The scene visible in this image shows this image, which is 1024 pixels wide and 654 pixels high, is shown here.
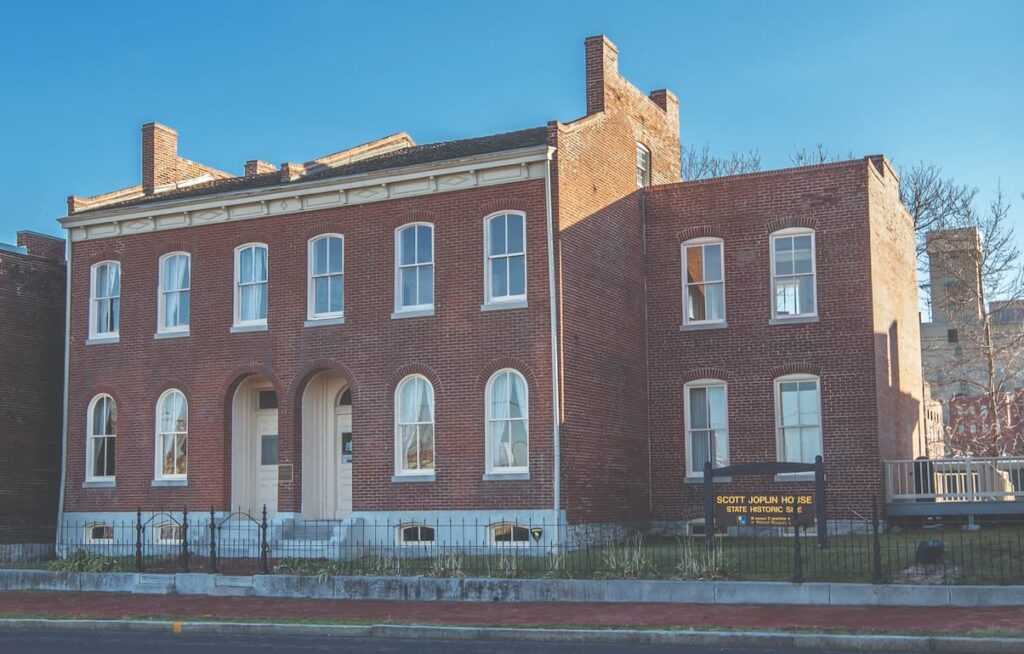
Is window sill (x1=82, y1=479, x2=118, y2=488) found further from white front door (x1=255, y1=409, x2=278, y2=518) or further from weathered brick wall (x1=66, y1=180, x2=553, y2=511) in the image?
white front door (x1=255, y1=409, x2=278, y2=518)

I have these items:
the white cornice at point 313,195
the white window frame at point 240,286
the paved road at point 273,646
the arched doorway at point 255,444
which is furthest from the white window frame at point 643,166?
the paved road at point 273,646

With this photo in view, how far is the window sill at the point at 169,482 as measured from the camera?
98.0 feet

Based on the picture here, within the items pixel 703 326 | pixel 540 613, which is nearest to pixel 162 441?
pixel 703 326

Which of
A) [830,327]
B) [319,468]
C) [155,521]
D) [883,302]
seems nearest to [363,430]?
[319,468]

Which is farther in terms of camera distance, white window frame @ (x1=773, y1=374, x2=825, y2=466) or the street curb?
white window frame @ (x1=773, y1=374, x2=825, y2=466)

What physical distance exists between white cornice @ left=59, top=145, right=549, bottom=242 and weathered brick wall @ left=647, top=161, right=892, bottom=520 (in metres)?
5.46

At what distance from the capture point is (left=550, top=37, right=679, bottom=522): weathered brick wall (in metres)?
26.4

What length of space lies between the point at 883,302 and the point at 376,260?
40.5 ft

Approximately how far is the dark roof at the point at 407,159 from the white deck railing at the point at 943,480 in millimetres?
11330

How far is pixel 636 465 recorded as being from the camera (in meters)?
29.3

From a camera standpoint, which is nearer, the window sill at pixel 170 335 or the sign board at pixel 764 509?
the sign board at pixel 764 509

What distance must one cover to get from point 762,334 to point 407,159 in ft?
31.7

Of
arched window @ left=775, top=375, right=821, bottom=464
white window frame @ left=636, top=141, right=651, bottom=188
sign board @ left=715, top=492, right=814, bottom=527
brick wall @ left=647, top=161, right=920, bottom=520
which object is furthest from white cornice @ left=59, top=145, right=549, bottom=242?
sign board @ left=715, top=492, right=814, bottom=527

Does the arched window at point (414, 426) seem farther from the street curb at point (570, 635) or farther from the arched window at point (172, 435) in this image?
the street curb at point (570, 635)
